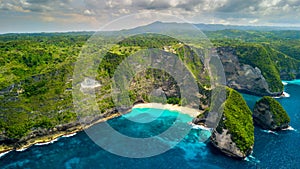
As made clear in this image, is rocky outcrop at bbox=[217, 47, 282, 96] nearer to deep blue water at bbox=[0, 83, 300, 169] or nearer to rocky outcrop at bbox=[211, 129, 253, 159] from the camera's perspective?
deep blue water at bbox=[0, 83, 300, 169]

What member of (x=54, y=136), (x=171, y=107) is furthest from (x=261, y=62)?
(x=54, y=136)

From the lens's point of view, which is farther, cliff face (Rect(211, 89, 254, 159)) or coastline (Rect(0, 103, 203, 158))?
coastline (Rect(0, 103, 203, 158))

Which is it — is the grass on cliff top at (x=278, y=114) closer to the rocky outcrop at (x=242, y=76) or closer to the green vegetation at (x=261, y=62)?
the rocky outcrop at (x=242, y=76)

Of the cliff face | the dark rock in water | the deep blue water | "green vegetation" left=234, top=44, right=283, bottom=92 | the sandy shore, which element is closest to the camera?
the deep blue water

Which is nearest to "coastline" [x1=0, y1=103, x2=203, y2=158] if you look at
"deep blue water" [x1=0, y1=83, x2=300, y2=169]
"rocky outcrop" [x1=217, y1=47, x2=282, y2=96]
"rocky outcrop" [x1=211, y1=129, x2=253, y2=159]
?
"deep blue water" [x1=0, y1=83, x2=300, y2=169]

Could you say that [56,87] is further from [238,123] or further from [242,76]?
[242,76]

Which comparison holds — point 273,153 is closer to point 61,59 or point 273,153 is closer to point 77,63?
point 77,63

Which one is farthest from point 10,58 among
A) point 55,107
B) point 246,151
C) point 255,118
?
point 255,118
